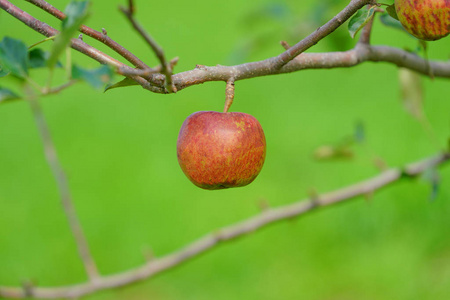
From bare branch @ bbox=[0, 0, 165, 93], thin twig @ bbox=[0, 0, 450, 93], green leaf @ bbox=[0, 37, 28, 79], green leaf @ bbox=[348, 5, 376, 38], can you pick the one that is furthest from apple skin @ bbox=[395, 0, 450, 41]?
green leaf @ bbox=[0, 37, 28, 79]

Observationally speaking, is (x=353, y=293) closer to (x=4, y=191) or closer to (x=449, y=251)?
(x=449, y=251)

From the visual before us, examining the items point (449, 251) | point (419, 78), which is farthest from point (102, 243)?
point (419, 78)

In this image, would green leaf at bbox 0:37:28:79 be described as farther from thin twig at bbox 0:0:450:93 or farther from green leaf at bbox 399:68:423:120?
green leaf at bbox 399:68:423:120

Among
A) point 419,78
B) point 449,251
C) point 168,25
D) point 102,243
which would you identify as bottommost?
point 102,243

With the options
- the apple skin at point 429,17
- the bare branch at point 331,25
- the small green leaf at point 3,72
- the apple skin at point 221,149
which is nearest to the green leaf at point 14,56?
the small green leaf at point 3,72

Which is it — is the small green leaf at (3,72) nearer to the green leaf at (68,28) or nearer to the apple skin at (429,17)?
the green leaf at (68,28)

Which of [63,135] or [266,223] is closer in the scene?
[266,223]
